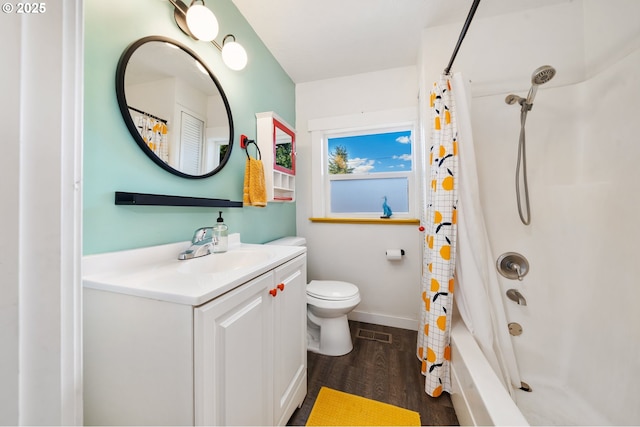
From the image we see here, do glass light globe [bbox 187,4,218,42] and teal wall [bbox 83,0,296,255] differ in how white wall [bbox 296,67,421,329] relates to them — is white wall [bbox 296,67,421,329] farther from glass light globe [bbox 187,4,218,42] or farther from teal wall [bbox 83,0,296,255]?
glass light globe [bbox 187,4,218,42]

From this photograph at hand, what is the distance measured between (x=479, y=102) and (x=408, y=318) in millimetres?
1705

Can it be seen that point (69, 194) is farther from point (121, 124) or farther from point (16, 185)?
point (121, 124)

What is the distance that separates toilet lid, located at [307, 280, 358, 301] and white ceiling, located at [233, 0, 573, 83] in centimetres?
186

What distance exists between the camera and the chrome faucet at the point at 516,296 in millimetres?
1262

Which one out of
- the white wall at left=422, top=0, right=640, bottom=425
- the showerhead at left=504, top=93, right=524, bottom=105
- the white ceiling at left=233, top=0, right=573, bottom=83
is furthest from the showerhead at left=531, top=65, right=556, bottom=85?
the white ceiling at left=233, top=0, right=573, bottom=83

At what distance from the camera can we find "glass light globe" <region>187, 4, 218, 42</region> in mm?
1012

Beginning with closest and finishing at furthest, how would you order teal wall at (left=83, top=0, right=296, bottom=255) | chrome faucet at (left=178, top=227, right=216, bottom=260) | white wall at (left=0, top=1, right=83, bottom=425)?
white wall at (left=0, top=1, right=83, bottom=425)
teal wall at (left=83, top=0, right=296, bottom=255)
chrome faucet at (left=178, top=227, right=216, bottom=260)

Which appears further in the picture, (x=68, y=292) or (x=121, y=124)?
(x=121, y=124)

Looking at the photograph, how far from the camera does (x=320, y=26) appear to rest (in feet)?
5.00

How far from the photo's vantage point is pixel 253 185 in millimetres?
1386

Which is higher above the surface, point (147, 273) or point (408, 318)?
point (147, 273)

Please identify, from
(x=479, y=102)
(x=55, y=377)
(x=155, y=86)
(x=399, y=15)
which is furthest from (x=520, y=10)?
(x=55, y=377)

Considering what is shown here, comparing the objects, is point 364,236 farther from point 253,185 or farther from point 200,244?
point 200,244

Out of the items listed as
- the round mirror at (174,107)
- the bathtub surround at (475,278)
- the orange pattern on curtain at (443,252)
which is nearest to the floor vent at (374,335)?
the orange pattern on curtain at (443,252)
